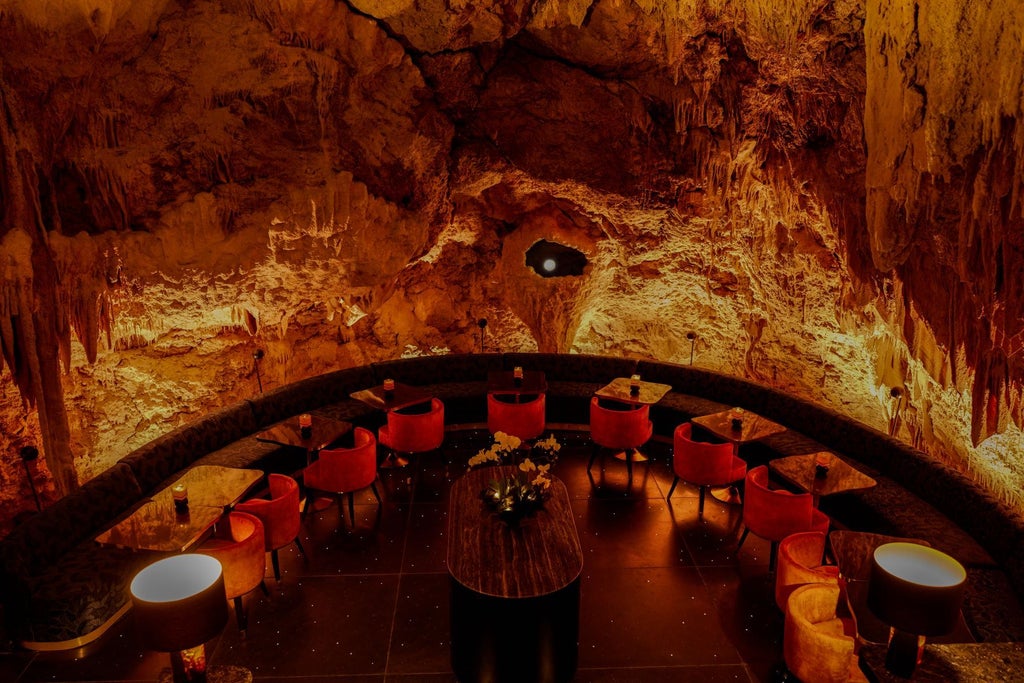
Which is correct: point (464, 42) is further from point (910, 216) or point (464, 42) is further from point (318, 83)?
point (910, 216)

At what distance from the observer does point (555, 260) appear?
29.2 feet

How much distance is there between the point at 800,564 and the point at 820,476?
1144mm

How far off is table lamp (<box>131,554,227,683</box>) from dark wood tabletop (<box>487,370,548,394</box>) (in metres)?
4.17

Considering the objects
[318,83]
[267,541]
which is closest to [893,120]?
[318,83]

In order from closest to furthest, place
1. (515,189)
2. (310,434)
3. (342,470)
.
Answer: (342,470) < (310,434) < (515,189)

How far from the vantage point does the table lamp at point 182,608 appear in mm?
2420

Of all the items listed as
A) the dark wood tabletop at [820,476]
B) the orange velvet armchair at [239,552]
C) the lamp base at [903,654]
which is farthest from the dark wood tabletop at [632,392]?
the lamp base at [903,654]

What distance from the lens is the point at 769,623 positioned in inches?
175

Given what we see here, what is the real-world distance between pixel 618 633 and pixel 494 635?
1.15 m

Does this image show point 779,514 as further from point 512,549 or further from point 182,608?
point 182,608

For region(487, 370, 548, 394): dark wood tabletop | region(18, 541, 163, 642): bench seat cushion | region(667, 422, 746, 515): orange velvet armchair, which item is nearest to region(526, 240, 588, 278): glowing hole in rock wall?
region(487, 370, 548, 394): dark wood tabletop

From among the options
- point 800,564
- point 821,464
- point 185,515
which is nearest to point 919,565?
point 800,564

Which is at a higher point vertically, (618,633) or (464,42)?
(464,42)

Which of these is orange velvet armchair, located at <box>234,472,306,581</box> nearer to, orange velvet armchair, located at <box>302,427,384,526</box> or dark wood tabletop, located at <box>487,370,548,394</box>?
orange velvet armchair, located at <box>302,427,384,526</box>
